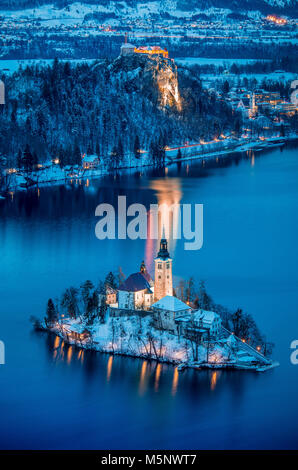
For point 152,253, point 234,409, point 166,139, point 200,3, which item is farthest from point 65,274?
point 200,3

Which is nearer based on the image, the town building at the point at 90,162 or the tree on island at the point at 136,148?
the town building at the point at 90,162

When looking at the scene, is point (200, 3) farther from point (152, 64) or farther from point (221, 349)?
point (221, 349)

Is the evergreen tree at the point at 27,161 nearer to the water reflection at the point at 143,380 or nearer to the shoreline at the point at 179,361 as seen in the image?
the shoreline at the point at 179,361

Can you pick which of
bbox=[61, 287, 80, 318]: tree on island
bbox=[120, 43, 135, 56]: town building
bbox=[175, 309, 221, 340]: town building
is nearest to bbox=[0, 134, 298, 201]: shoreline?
bbox=[120, 43, 135, 56]: town building

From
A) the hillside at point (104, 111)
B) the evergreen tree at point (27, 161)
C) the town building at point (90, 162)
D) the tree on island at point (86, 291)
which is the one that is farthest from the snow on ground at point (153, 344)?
the town building at point (90, 162)

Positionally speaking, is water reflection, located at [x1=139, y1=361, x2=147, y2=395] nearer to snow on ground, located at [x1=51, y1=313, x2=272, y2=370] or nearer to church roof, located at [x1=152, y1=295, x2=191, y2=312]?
snow on ground, located at [x1=51, y1=313, x2=272, y2=370]

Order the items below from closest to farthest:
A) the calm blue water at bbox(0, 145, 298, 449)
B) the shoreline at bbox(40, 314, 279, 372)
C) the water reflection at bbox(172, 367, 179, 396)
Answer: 1. the calm blue water at bbox(0, 145, 298, 449)
2. the water reflection at bbox(172, 367, 179, 396)
3. the shoreline at bbox(40, 314, 279, 372)

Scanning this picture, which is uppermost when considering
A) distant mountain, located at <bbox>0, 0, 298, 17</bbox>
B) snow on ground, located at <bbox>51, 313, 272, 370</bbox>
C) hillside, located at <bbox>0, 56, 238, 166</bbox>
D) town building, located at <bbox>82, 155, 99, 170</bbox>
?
distant mountain, located at <bbox>0, 0, 298, 17</bbox>
